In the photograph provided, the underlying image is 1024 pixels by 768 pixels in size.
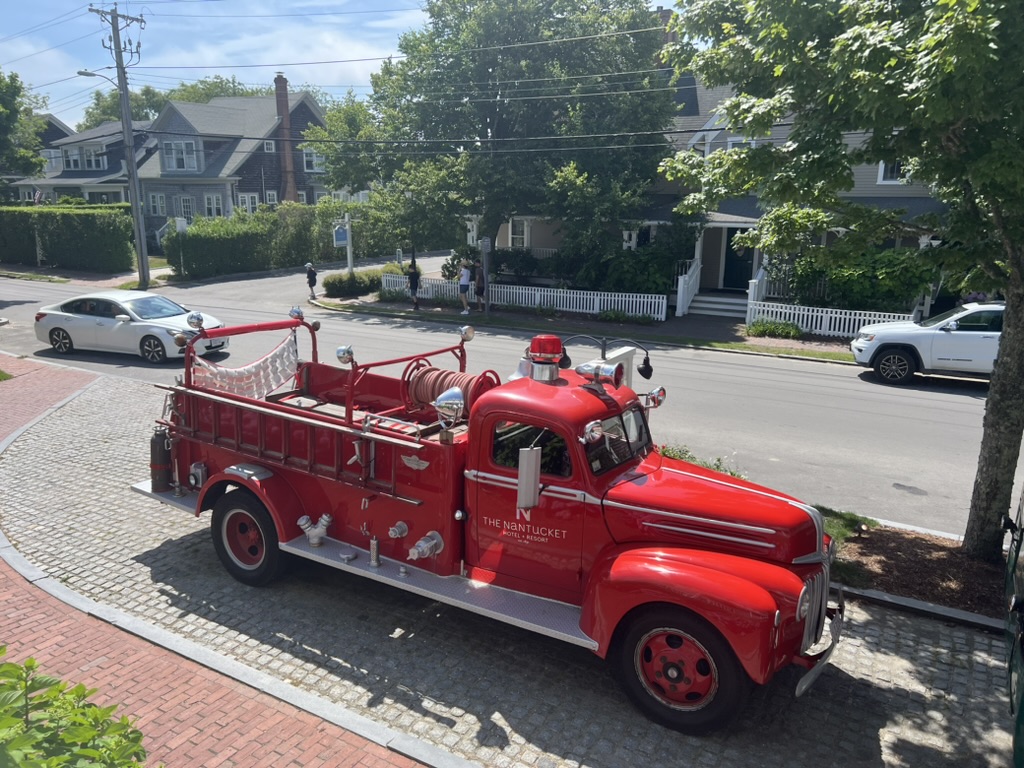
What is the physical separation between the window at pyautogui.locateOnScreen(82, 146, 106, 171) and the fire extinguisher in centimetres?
5447

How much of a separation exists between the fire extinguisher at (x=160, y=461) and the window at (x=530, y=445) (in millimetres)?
3842

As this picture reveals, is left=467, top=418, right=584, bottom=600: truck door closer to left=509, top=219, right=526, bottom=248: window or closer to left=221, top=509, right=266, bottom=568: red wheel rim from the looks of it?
left=221, top=509, right=266, bottom=568: red wheel rim

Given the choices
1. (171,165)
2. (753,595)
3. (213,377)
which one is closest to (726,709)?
(753,595)

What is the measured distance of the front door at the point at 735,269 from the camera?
2875 centimetres

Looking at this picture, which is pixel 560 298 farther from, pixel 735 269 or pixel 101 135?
pixel 101 135

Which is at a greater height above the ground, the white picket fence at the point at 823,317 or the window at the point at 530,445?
the window at the point at 530,445

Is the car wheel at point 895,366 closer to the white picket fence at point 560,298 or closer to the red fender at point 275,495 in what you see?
the white picket fence at point 560,298

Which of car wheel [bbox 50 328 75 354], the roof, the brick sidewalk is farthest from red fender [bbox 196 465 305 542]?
the roof

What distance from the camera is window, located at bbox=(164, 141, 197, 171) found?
4806 centimetres

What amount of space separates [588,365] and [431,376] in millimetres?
1775

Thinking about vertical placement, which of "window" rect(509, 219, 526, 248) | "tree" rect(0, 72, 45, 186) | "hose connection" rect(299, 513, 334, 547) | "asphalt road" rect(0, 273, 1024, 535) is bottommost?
"asphalt road" rect(0, 273, 1024, 535)

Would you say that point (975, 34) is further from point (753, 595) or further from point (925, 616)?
point (925, 616)

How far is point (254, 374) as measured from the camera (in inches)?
324

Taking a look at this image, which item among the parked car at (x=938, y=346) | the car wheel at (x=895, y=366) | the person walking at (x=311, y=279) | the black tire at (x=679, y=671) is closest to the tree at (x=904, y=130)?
the black tire at (x=679, y=671)
